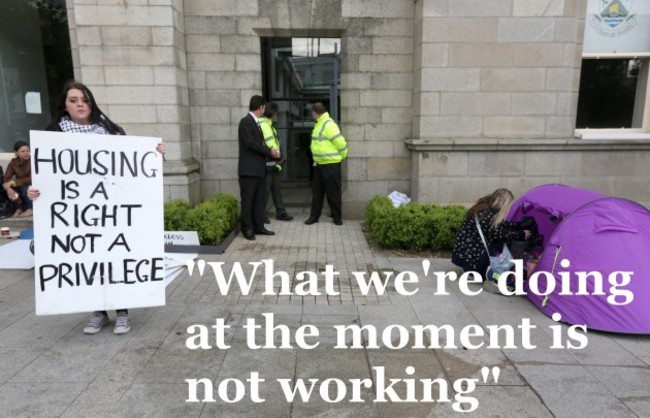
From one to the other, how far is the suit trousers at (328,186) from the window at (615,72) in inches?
170

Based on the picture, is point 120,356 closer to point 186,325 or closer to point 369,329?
point 186,325

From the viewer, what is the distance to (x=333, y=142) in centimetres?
802

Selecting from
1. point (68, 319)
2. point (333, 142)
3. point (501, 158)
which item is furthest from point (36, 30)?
point (501, 158)

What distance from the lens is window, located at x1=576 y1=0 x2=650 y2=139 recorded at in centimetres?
820

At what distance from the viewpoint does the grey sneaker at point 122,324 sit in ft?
13.3

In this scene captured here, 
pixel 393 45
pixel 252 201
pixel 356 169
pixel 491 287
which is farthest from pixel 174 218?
pixel 393 45

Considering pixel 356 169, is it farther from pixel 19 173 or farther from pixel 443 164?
pixel 19 173

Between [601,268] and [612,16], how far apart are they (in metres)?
6.17

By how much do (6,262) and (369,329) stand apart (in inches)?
195

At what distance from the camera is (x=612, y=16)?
26.9 feet

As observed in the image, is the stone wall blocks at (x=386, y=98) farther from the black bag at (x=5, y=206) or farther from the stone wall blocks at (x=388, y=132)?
the black bag at (x=5, y=206)

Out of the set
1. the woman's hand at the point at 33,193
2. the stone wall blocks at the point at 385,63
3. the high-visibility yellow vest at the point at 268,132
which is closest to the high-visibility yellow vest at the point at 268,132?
the high-visibility yellow vest at the point at 268,132

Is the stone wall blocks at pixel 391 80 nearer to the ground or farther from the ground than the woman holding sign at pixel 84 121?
farther from the ground

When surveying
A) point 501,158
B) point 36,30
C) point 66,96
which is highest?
point 36,30
